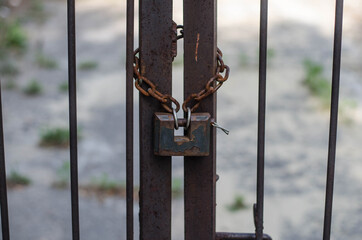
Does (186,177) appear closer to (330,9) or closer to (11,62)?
(11,62)

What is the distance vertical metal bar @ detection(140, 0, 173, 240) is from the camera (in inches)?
41.0

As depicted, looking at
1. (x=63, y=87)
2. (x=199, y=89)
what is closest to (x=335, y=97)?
(x=199, y=89)

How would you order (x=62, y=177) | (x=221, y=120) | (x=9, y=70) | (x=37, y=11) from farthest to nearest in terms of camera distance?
(x=37, y=11) < (x=9, y=70) < (x=221, y=120) < (x=62, y=177)

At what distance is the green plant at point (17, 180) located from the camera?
3922mm

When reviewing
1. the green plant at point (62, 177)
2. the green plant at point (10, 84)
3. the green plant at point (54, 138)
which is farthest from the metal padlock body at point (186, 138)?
the green plant at point (10, 84)

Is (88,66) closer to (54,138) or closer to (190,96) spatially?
(54,138)

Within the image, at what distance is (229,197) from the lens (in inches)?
148

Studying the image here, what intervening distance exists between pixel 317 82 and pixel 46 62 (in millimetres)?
2927

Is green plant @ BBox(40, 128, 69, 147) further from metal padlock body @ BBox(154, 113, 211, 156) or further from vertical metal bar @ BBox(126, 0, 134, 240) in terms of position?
metal padlock body @ BBox(154, 113, 211, 156)

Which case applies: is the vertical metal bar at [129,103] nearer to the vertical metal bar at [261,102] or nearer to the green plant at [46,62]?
the vertical metal bar at [261,102]

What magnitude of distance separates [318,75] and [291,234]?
274 cm

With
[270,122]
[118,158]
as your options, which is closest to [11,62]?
[118,158]

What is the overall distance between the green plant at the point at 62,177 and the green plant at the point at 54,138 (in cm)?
40

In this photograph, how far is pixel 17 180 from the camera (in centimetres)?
395
